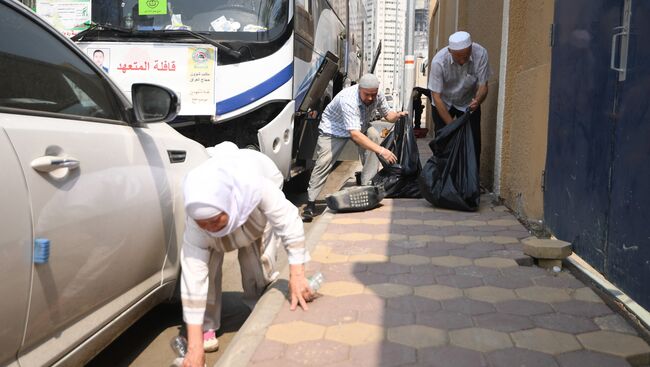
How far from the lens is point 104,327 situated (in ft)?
7.48

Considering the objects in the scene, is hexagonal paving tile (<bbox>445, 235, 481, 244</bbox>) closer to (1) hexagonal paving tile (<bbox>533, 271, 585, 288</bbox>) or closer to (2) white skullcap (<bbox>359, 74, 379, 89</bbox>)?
(1) hexagonal paving tile (<bbox>533, 271, 585, 288</bbox>)

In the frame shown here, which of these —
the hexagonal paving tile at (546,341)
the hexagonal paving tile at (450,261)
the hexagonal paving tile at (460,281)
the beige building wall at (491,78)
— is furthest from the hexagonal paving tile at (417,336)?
the beige building wall at (491,78)

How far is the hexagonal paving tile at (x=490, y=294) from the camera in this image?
3.05m

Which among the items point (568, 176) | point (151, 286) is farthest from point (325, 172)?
point (151, 286)

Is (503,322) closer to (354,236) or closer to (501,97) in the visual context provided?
(354,236)

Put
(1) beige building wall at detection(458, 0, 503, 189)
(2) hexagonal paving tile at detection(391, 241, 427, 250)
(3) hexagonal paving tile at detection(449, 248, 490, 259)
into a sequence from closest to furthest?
(3) hexagonal paving tile at detection(449, 248, 490, 259) → (2) hexagonal paving tile at detection(391, 241, 427, 250) → (1) beige building wall at detection(458, 0, 503, 189)

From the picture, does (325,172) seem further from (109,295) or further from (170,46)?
(109,295)

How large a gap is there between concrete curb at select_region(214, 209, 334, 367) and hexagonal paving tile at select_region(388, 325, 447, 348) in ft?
2.00

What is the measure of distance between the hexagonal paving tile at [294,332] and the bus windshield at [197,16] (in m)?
3.41

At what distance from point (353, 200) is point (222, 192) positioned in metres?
3.08

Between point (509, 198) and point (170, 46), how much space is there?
3.48m

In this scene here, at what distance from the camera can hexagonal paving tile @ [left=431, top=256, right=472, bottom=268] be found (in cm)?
368

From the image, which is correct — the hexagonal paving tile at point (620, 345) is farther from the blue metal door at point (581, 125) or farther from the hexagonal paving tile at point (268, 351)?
the hexagonal paving tile at point (268, 351)

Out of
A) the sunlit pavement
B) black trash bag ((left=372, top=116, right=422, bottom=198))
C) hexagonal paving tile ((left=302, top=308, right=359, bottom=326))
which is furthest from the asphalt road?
black trash bag ((left=372, top=116, right=422, bottom=198))
